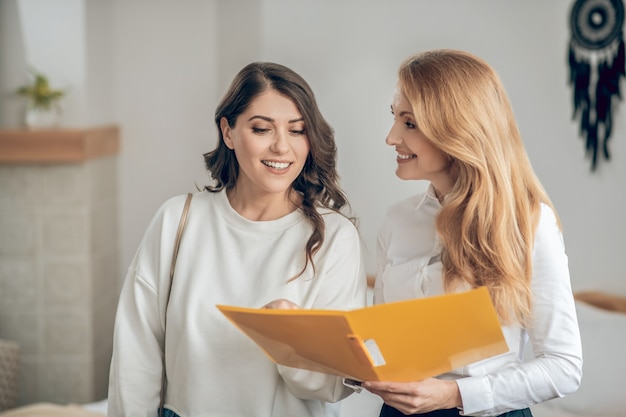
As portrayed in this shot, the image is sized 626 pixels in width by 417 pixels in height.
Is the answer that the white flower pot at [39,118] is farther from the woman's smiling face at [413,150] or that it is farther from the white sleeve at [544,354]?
the white sleeve at [544,354]

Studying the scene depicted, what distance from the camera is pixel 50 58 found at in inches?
Result: 132

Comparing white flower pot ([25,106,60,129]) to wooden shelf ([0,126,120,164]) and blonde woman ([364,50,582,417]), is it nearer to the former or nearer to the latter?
wooden shelf ([0,126,120,164])

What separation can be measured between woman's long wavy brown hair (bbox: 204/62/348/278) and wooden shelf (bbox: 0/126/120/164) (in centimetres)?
168

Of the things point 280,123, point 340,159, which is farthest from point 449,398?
point 340,159

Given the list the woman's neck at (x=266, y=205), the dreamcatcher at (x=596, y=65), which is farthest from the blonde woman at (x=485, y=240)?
the dreamcatcher at (x=596, y=65)

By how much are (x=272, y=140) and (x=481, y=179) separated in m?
0.40

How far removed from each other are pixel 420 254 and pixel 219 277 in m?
0.41

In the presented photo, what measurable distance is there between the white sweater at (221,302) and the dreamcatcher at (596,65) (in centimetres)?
177

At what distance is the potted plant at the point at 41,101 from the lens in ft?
10.9

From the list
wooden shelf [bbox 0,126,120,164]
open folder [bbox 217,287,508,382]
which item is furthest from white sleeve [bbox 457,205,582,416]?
wooden shelf [bbox 0,126,120,164]

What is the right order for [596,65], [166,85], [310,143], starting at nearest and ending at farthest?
1. [310,143]
2. [596,65]
3. [166,85]

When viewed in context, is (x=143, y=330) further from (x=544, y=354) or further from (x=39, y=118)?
(x=39, y=118)

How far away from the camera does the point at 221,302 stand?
1.56 meters

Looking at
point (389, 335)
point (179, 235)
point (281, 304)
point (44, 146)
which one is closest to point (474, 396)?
point (389, 335)
